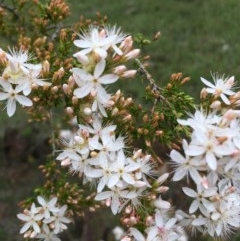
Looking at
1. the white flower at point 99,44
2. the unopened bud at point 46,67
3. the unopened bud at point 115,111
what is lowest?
the unopened bud at point 115,111

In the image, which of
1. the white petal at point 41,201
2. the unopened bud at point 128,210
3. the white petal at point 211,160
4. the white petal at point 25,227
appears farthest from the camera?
the white petal at point 41,201

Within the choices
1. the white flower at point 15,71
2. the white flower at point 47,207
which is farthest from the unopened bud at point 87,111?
the white flower at point 47,207

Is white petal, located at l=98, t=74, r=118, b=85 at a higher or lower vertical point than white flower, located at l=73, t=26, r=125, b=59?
lower

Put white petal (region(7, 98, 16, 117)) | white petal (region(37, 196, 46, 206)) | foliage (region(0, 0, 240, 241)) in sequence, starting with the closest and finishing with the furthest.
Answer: foliage (region(0, 0, 240, 241)) < white petal (region(7, 98, 16, 117)) < white petal (region(37, 196, 46, 206))

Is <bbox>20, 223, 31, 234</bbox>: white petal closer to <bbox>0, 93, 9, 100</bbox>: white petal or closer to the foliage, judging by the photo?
the foliage

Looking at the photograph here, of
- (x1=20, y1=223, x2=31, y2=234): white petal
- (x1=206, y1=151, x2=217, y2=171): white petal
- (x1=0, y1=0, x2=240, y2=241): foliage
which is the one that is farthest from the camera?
(x1=20, y1=223, x2=31, y2=234): white petal

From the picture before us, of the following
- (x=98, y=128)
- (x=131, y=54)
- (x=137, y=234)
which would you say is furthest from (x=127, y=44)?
(x=137, y=234)

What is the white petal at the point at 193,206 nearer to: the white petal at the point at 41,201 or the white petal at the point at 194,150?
the white petal at the point at 194,150

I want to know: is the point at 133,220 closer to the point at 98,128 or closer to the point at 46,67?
the point at 98,128

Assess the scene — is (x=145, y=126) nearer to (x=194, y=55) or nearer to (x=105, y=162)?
(x=105, y=162)

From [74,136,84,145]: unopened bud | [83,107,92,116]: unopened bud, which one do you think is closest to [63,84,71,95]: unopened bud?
[83,107,92,116]: unopened bud
